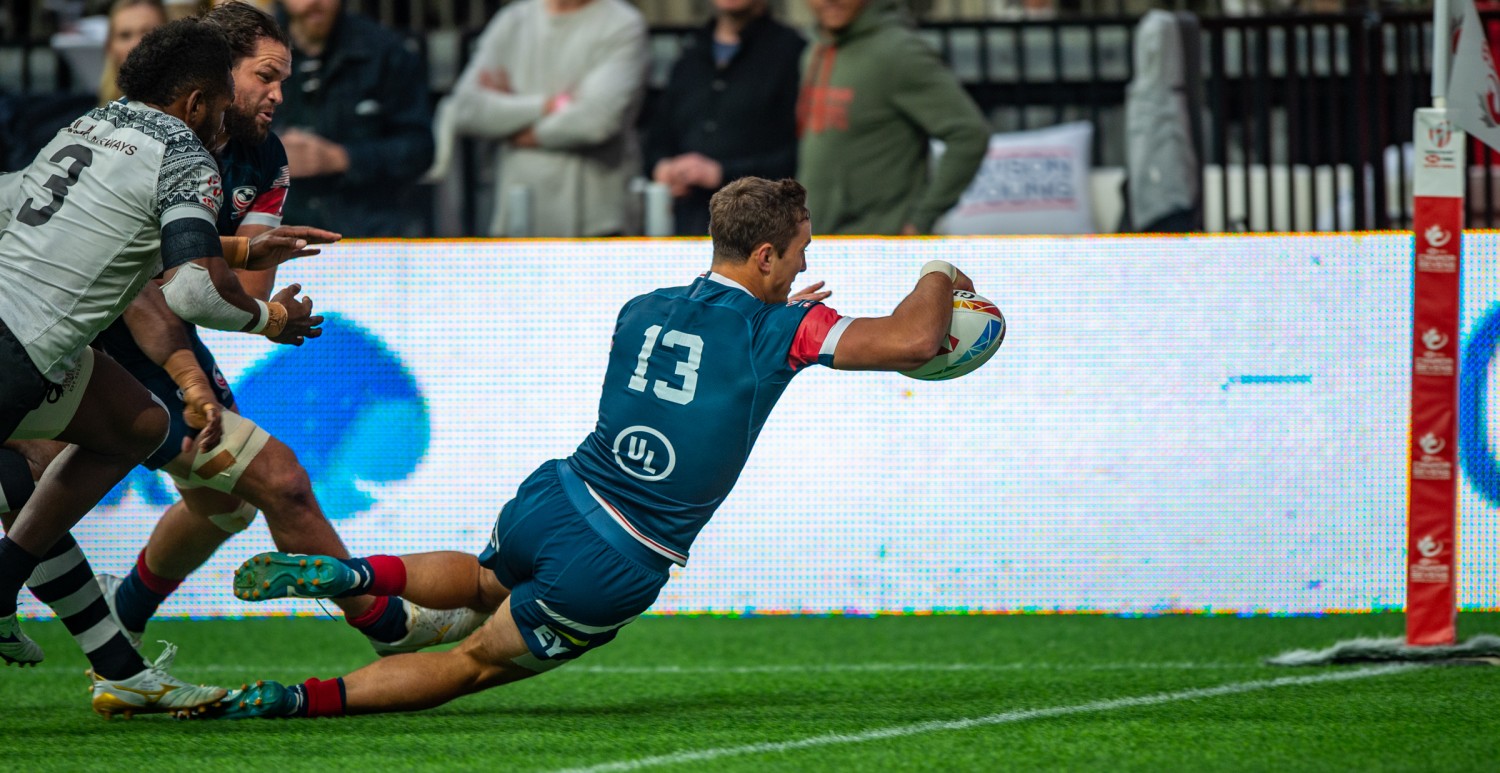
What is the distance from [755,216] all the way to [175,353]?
1.67m

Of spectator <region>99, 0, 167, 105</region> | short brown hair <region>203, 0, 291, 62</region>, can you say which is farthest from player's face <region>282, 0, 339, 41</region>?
short brown hair <region>203, 0, 291, 62</region>

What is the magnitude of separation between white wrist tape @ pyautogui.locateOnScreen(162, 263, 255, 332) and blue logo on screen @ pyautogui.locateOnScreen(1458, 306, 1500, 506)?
14.4 feet

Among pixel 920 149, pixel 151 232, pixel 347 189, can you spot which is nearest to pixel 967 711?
pixel 151 232

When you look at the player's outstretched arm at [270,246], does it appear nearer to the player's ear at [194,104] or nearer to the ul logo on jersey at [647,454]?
the player's ear at [194,104]

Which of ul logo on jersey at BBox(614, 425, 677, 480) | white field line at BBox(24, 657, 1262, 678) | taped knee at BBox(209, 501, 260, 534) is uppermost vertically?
ul logo on jersey at BBox(614, 425, 677, 480)

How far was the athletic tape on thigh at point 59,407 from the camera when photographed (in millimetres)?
4688

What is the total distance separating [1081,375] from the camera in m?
6.88

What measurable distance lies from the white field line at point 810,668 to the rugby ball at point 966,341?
1.57 m

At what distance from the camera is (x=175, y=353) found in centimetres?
500


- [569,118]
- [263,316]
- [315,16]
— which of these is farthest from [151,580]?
[569,118]

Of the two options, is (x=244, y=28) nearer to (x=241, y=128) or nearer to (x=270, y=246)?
(x=241, y=128)

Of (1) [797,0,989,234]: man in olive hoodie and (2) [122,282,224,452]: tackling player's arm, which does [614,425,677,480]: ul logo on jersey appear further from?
(1) [797,0,989,234]: man in olive hoodie

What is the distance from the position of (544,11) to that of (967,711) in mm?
4922

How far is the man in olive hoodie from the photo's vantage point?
7969mm
